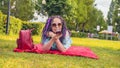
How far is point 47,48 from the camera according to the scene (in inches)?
359

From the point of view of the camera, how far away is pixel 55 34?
9.07 m

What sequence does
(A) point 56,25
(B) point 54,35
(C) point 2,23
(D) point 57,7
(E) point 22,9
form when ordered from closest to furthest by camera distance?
(B) point 54,35, (A) point 56,25, (C) point 2,23, (D) point 57,7, (E) point 22,9

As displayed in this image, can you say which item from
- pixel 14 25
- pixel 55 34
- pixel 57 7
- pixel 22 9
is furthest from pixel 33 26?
pixel 55 34

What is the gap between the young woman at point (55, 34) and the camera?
29.8ft

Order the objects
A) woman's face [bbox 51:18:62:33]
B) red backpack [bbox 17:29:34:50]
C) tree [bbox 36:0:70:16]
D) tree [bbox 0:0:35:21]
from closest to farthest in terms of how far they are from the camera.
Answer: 1. woman's face [bbox 51:18:62:33]
2. red backpack [bbox 17:29:34:50]
3. tree [bbox 36:0:70:16]
4. tree [bbox 0:0:35:21]

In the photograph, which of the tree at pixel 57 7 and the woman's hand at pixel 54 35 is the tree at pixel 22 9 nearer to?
the tree at pixel 57 7

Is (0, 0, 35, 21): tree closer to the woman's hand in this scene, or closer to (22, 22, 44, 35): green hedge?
(22, 22, 44, 35): green hedge

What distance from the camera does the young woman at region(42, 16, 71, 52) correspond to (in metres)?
9.07

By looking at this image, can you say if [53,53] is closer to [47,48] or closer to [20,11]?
[47,48]

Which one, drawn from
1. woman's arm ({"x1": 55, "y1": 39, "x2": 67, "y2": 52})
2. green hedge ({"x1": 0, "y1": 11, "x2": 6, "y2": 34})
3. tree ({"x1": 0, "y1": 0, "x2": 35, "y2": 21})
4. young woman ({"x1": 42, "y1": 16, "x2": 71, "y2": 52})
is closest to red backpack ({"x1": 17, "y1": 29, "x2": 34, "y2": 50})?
young woman ({"x1": 42, "y1": 16, "x2": 71, "y2": 52})

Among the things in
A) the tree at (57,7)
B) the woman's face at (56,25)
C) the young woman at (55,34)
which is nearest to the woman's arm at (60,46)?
the young woman at (55,34)

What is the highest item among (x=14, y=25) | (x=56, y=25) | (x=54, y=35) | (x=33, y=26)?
(x=56, y=25)

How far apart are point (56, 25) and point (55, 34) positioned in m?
0.32

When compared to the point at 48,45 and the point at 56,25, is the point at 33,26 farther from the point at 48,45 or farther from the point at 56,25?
the point at 48,45
